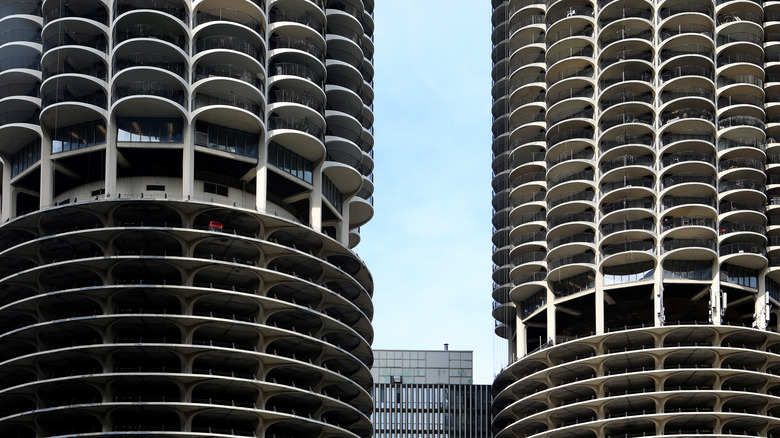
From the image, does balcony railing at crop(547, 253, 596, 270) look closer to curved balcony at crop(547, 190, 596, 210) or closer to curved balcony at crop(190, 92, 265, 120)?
curved balcony at crop(547, 190, 596, 210)

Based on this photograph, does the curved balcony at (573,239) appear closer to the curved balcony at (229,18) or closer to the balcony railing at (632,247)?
the balcony railing at (632,247)

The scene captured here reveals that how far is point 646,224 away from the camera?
160000mm

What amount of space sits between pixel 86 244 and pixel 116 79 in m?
14.5

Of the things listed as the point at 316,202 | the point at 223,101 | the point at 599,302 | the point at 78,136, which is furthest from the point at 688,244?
the point at 78,136

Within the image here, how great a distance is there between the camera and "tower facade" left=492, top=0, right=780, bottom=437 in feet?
511

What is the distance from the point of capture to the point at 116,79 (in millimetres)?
142625

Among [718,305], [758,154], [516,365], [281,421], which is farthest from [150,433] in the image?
[758,154]

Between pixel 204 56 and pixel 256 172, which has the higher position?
pixel 204 56

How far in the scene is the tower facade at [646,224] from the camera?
511 ft

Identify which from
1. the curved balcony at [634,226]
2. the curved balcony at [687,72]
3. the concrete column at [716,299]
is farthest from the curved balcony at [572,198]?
the concrete column at [716,299]

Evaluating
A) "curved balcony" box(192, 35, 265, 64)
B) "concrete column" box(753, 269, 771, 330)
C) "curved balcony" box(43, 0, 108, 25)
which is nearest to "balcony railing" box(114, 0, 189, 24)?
"curved balcony" box(43, 0, 108, 25)

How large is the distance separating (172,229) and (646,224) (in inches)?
1883

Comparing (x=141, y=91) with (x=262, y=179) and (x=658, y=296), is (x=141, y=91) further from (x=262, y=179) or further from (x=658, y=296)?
(x=658, y=296)

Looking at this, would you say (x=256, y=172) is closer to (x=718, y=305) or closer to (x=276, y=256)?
(x=276, y=256)
